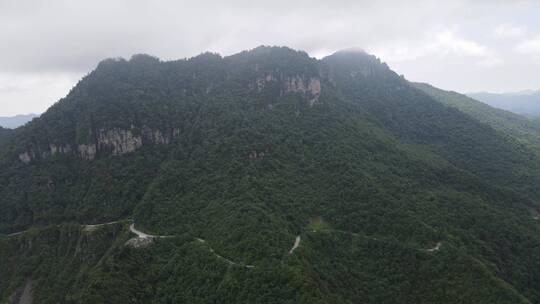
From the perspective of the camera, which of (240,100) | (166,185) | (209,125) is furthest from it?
(240,100)

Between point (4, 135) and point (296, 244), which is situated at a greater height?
point (4, 135)

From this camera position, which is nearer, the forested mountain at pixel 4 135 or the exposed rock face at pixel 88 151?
the exposed rock face at pixel 88 151

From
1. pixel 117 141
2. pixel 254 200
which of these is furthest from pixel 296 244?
pixel 117 141

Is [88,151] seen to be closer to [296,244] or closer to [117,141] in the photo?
[117,141]

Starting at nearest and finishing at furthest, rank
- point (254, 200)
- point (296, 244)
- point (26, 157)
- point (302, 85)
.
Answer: point (296, 244)
point (254, 200)
point (26, 157)
point (302, 85)

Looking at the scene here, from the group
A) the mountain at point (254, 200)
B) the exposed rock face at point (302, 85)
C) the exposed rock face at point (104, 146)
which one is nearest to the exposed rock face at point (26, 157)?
the exposed rock face at point (104, 146)

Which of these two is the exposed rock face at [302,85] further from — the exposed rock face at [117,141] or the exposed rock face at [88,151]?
the exposed rock face at [88,151]

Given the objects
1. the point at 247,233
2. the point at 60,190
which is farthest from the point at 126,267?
the point at 60,190

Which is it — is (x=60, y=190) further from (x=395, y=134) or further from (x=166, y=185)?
(x=395, y=134)
